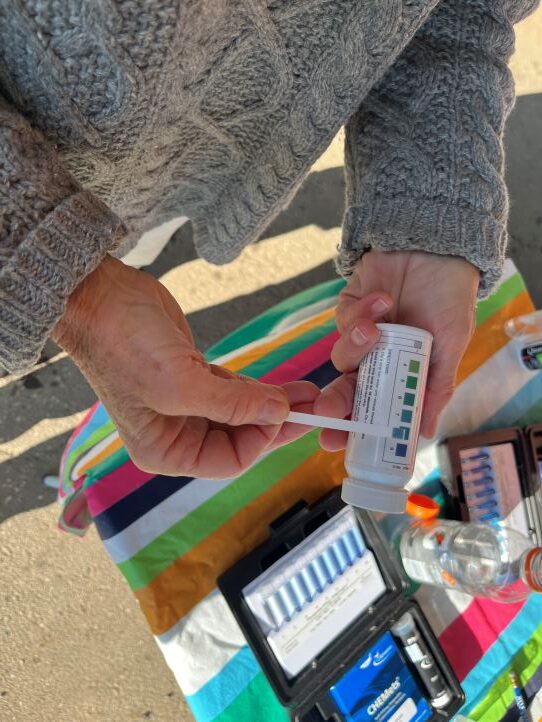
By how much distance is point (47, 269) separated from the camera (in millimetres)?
358

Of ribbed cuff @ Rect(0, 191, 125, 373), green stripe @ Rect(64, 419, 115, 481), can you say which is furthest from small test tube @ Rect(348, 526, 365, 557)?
ribbed cuff @ Rect(0, 191, 125, 373)

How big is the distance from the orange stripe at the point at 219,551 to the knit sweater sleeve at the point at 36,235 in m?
0.51

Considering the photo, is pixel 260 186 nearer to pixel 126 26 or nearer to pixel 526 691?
pixel 126 26

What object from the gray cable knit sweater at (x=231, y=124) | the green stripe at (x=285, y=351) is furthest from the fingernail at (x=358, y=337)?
the green stripe at (x=285, y=351)

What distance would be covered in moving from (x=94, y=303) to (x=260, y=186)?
0.79 feet

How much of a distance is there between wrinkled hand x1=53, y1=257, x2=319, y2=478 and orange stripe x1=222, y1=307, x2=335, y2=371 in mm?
405

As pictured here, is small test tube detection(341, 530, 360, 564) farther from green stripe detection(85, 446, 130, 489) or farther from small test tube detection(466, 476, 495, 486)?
green stripe detection(85, 446, 130, 489)

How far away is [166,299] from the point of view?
494mm

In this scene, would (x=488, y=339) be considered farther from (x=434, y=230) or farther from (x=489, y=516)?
(x=434, y=230)

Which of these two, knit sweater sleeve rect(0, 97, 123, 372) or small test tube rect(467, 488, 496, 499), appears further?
small test tube rect(467, 488, 496, 499)

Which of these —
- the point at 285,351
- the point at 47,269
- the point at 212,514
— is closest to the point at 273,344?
the point at 285,351

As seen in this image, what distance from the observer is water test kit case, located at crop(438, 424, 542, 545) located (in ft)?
3.06

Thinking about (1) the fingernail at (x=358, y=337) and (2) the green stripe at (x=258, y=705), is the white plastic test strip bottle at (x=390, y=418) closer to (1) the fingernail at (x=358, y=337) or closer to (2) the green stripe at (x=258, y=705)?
(1) the fingernail at (x=358, y=337)

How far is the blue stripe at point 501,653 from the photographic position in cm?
87
